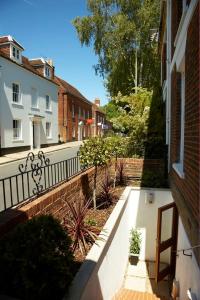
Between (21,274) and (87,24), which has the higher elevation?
(87,24)

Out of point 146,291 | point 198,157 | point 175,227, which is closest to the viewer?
point 198,157

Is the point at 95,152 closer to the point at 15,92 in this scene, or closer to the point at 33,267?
the point at 33,267

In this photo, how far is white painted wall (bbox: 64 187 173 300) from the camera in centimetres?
365

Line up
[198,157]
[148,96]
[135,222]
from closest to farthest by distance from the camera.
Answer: [198,157] → [135,222] → [148,96]

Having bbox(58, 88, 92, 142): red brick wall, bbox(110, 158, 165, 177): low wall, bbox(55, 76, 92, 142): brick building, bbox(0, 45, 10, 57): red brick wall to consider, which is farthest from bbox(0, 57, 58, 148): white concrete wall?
bbox(110, 158, 165, 177): low wall

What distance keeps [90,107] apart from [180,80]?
41200mm

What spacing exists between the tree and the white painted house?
18.9 feet

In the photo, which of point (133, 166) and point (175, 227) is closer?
point (175, 227)

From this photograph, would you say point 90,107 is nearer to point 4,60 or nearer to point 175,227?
point 4,60

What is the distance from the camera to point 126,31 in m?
19.5

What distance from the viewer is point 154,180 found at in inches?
343

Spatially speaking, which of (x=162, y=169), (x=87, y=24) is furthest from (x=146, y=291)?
(x=87, y=24)

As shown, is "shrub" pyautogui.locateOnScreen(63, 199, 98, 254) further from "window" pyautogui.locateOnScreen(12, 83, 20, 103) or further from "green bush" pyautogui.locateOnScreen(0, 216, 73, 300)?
"window" pyautogui.locateOnScreen(12, 83, 20, 103)

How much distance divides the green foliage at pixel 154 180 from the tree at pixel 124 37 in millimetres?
12565
